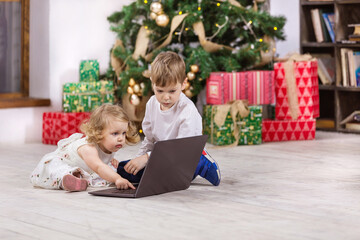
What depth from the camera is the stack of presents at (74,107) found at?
408cm

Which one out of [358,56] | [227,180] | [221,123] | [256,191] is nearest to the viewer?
[256,191]

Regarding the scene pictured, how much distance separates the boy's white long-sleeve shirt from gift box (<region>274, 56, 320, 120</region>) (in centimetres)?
165

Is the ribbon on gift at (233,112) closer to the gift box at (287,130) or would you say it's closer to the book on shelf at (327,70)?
the gift box at (287,130)

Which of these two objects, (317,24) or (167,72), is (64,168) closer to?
(167,72)

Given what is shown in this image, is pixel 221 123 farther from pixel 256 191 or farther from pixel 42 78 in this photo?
pixel 256 191

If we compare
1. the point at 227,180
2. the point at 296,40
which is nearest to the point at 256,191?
the point at 227,180

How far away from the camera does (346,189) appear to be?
2.66 metres

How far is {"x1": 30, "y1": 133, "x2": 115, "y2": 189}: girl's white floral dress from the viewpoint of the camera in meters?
2.70

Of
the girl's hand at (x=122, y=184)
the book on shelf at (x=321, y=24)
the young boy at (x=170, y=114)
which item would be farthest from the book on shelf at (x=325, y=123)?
the girl's hand at (x=122, y=184)

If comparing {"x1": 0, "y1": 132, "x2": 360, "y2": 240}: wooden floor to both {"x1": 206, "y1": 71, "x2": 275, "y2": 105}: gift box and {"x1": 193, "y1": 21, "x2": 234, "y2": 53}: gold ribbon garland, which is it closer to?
{"x1": 206, "y1": 71, "x2": 275, "y2": 105}: gift box

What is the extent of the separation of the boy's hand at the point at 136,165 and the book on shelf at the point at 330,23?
2492mm

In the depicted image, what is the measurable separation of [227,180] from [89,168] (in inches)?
21.9

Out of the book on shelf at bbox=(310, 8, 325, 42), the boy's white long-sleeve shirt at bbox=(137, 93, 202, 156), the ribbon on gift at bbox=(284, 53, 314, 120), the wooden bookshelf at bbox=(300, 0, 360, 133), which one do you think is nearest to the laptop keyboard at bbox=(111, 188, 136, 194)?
the boy's white long-sleeve shirt at bbox=(137, 93, 202, 156)

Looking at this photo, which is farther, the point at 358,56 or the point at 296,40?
the point at 296,40
